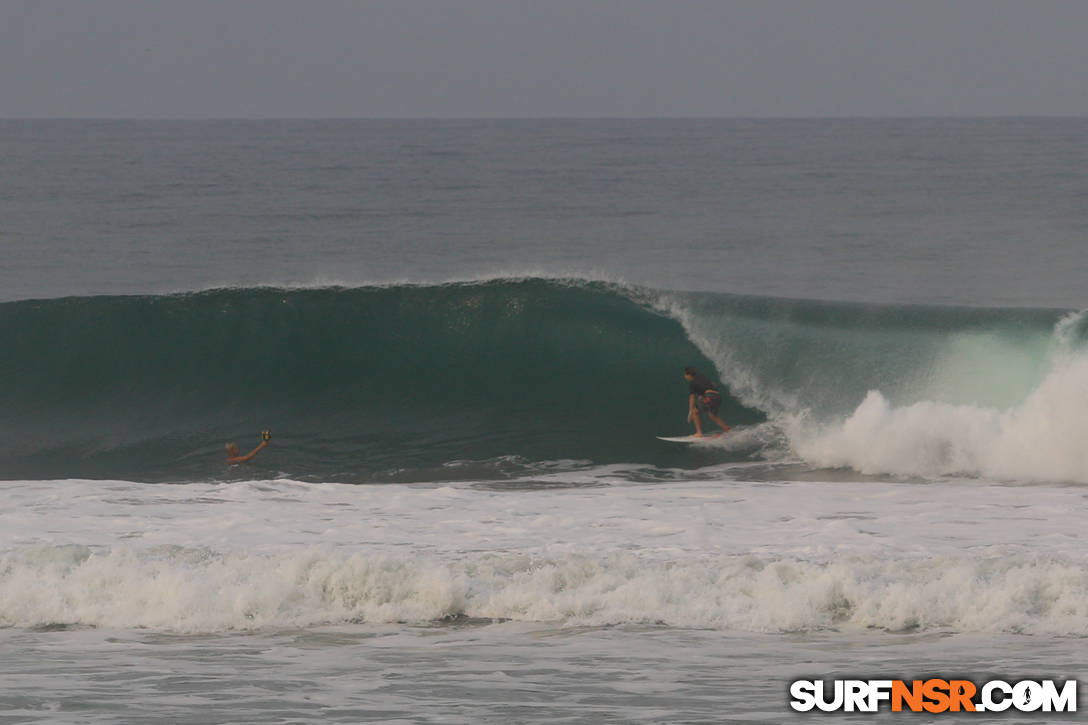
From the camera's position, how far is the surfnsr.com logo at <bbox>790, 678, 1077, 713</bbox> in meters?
6.41

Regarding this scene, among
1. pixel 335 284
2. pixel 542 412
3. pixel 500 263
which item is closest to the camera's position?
pixel 542 412

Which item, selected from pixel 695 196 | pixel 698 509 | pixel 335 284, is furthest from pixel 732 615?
pixel 695 196

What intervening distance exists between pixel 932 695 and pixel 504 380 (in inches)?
391

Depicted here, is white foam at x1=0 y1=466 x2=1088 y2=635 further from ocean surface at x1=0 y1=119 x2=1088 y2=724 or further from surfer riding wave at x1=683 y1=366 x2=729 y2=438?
surfer riding wave at x1=683 y1=366 x2=729 y2=438

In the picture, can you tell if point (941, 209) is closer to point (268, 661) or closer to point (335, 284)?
point (335, 284)

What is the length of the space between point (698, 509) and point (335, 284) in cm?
895

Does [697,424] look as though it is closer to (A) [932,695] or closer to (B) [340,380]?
(B) [340,380]

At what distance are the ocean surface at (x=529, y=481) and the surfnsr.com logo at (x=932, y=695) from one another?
0.53 ft

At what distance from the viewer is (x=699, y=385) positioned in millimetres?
14117

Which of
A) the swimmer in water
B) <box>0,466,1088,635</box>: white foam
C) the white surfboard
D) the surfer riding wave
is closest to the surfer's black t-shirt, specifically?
the surfer riding wave

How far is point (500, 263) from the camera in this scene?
101ft

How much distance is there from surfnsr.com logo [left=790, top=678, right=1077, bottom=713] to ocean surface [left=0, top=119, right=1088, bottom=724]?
0.16 m

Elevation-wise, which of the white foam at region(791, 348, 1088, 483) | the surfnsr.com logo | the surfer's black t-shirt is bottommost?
the surfnsr.com logo

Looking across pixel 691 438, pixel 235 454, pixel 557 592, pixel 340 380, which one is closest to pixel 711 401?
pixel 691 438
